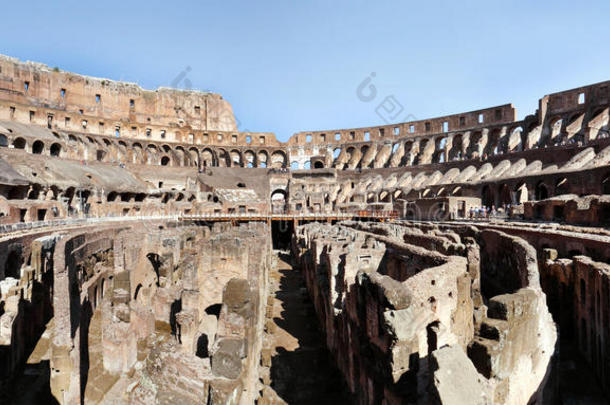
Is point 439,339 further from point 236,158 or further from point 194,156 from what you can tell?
point 236,158

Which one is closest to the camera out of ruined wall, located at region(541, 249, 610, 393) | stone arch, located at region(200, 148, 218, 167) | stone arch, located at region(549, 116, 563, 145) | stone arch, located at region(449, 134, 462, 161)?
ruined wall, located at region(541, 249, 610, 393)

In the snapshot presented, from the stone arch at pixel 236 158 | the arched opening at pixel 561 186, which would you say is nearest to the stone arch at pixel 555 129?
the arched opening at pixel 561 186

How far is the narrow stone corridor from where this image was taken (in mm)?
7645

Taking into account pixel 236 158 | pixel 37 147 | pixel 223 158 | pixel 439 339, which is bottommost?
pixel 439 339

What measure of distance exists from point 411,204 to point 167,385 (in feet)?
98.2

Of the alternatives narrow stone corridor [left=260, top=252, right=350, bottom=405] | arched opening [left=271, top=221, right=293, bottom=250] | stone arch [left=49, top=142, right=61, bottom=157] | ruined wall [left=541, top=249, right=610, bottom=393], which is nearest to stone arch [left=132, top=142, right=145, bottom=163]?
stone arch [left=49, top=142, right=61, bottom=157]

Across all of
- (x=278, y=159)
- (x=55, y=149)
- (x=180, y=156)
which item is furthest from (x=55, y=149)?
(x=278, y=159)

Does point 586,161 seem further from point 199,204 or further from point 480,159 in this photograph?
point 199,204

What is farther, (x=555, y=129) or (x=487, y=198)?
(x=555, y=129)

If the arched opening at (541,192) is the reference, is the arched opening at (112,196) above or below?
above

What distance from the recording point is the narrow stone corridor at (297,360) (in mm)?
7645

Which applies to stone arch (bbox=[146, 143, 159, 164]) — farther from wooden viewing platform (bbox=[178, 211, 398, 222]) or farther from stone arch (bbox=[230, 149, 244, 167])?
wooden viewing platform (bbox=[178, 211, 398, 222])

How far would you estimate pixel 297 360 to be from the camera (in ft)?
30.4

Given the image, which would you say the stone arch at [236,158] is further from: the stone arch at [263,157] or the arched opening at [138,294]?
the arched opening at [138,294]
